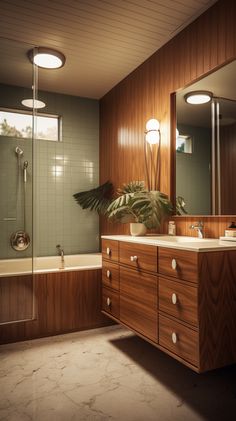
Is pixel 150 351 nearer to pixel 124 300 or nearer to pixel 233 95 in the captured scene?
pixel 124 300

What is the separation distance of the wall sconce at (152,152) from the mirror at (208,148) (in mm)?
237

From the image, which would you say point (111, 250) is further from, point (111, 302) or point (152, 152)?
point (152, 152)

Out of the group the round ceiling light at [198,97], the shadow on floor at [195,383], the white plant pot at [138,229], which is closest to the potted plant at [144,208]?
the white plant pot at [138,229]

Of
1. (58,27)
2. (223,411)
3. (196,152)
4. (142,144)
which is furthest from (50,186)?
(223,411)

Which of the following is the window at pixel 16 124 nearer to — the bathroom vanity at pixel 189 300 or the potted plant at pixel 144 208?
the potted plant at pixel 144 208

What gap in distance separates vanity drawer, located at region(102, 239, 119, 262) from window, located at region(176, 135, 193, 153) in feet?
2.95

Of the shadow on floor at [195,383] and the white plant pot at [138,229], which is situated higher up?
the white plant pot at [138,229]

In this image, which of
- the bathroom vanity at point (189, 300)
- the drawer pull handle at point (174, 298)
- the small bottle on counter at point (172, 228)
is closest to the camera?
the bathroom vanity at point (189, 300)

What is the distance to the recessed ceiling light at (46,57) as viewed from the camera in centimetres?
266

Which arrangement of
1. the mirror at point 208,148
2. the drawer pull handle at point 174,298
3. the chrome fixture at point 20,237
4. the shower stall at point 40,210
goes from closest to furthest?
the drawer pull handle at point 174,298 < the mirror at point 208,148 < the shower stall at point 40,210 < the chrome fixture at point 20,237

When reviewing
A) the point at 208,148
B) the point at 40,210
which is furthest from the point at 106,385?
the point at 40,210

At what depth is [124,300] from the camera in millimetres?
2154

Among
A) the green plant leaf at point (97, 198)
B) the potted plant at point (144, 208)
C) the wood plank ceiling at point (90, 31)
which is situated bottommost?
the potted plant at point (144, 208)

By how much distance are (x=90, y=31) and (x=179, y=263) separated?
79.4 inches
